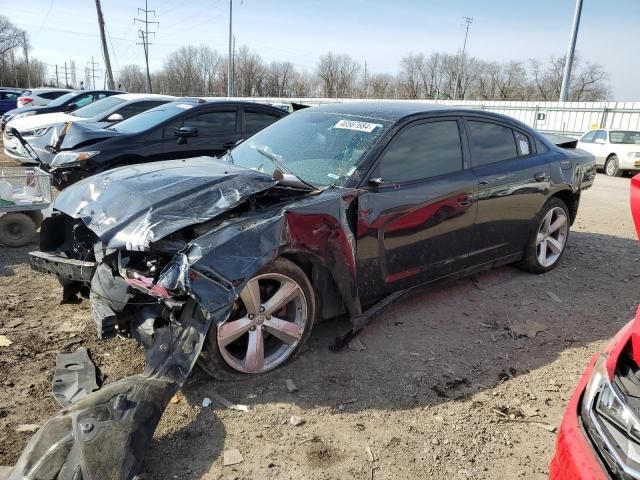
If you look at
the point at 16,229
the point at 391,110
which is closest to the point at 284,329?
the point at 391,110

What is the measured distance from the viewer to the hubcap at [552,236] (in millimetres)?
5031

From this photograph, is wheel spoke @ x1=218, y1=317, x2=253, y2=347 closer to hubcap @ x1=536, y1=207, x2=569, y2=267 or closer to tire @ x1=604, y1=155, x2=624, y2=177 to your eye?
hubcap @ x1=536, y1=207, x2=569, y2=267

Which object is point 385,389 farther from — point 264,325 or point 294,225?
point 294,225

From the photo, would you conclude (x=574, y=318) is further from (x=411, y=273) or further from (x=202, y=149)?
(x=202, y=149)

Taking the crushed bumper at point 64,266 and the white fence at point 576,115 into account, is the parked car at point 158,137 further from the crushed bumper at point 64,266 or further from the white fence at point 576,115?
the white fence at point 576,115

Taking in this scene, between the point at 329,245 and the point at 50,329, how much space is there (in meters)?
2.21

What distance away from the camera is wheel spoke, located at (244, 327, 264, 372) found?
3029mm

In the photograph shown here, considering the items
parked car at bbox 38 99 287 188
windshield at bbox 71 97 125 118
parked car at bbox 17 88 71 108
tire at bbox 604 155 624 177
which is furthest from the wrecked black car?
parked car at bbox 17 88 71 108

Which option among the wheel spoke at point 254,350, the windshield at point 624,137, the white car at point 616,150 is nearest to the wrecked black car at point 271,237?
the wheel spoke at point 254,350

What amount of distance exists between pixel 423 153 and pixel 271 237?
1610 millimetres

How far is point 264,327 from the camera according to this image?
3082mm

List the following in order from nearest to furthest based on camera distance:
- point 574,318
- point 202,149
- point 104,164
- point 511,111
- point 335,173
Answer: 1. point 335,173
2. point 574,318
3. point 104,164
4. point 202,149
5. point 511,111

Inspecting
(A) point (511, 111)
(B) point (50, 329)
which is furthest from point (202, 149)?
(A) point (511, 111)

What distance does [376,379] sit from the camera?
3197 mm
